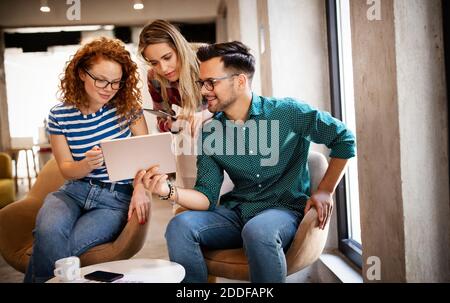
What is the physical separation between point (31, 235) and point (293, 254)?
4.12 ft

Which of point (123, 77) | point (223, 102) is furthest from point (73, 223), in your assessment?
point (223, 102)

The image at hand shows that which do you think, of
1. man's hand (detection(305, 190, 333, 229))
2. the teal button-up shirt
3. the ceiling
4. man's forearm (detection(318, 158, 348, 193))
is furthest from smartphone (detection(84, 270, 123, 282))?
the ceiling

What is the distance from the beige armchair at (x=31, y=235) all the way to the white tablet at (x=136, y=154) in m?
0.29

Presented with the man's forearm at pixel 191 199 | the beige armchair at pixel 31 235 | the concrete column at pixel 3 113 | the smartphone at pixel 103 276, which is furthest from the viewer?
the concrete column at pixel 3 113

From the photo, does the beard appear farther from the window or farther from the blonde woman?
the window

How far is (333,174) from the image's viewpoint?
6.06 ft

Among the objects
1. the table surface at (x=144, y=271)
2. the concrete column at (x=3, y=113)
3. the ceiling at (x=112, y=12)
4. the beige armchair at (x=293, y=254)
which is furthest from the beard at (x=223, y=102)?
the concrete column at (x=3, y=113)

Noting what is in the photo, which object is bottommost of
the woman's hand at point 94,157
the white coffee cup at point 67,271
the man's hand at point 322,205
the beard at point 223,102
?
the white coffee cup at point 67,271

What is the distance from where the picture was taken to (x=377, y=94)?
5.30 ft

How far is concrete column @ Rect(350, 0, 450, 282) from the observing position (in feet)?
4.80

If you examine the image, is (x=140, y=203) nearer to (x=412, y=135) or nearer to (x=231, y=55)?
(x=231, y=55)

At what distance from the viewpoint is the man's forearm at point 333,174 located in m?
1.83

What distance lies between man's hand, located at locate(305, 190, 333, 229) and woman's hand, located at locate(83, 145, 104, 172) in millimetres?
855

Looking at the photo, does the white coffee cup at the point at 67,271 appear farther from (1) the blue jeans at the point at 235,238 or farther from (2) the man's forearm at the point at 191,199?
(2) the man's forearm at the point at 191,199
